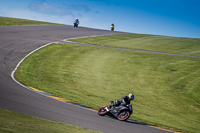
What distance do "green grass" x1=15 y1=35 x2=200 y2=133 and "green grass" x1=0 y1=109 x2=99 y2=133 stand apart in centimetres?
509

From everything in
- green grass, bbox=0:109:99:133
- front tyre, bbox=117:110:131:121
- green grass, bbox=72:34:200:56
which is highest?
green grass, bbox=72:34:200:56

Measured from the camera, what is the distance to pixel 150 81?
21.2m

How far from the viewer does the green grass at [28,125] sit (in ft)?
22.8

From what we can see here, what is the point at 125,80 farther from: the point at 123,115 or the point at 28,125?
the point at 28,125

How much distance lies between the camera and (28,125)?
25.1 ft

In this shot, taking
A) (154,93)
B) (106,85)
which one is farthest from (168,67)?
(106,85)

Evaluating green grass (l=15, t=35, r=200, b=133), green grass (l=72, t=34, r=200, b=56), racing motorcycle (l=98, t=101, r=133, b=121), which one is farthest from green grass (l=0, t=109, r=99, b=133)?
green grass (l=72, t=34, r=200, b=56)

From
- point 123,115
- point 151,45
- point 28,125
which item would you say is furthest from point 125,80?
point 151,45

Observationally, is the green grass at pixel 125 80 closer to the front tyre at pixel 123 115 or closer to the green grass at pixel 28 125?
the front tyre at pixel 123 115

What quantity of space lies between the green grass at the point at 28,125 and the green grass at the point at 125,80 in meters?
5.09

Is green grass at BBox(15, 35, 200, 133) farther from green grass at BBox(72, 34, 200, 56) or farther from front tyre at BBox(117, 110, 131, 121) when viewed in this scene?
green grass at BBox(72, 34, 200, 56)

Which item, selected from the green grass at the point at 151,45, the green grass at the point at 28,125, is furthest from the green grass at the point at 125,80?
the green grass at the point at 151,45

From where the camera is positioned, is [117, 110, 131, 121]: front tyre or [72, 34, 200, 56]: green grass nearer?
[117, 110, 131, 121]: front tyre

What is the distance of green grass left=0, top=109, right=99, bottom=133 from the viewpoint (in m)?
6.95
